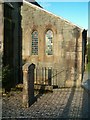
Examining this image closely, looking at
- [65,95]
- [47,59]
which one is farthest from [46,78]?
[65,95]

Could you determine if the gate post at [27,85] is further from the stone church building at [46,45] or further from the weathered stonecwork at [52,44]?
the weathered stonecwork at [52,44]

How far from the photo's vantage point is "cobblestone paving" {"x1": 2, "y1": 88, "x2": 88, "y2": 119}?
39.8 feet

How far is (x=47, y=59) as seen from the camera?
20.9 meters

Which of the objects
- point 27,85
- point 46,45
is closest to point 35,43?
point 46,45

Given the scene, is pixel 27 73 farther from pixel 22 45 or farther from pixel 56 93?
pixel 22 45

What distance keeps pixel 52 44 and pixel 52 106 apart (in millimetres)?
7790

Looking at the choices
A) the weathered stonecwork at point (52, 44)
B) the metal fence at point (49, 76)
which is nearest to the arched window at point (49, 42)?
the weathered stonecwork at point (52, 44)

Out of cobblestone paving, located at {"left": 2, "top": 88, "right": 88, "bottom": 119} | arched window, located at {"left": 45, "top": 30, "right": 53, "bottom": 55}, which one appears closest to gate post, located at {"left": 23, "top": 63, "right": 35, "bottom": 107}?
cobblestone paving, located at {"left": 2, "top": 88, "right": 88, "bottom": 119}

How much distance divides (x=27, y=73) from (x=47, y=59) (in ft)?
23.4

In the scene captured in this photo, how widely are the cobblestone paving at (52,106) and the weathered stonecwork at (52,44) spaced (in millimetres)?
3159

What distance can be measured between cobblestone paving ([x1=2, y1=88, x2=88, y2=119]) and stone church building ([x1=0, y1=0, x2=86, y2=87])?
3242 mm

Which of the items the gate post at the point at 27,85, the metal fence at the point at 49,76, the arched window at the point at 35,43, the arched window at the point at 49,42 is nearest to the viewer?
the gate post at the point at 27,85

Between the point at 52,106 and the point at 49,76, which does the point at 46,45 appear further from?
the point at 52,106

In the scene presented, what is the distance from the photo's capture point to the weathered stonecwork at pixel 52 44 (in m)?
20.2
